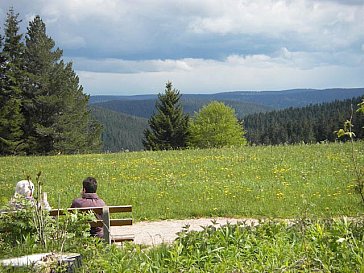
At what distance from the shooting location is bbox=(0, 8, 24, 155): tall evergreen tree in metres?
40.9

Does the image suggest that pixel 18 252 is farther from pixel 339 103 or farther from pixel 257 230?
pixel 339 103

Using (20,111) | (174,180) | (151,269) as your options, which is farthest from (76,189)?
(20,111)

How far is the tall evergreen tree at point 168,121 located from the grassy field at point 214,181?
95.2ft

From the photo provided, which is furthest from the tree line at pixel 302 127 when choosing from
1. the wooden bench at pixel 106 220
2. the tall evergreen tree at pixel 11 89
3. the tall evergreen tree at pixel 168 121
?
the wooden bench at pixel 106 220

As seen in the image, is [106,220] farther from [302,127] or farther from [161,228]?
[302,127]

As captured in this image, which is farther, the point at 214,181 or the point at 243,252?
the point at 214,181

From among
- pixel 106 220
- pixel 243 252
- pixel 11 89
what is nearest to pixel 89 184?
pixel 106 220

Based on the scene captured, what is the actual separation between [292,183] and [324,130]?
3958 inches

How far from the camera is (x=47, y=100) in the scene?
44.5 metres

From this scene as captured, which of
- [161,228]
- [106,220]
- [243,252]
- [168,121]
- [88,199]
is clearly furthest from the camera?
[168,121]

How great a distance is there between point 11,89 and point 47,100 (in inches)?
127

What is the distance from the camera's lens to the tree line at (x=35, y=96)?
4184 centimetres

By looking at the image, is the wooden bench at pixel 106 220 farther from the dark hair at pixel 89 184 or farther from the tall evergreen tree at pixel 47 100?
the tall evergreen tree at pixel 47 100

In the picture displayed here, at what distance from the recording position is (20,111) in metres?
44.1
